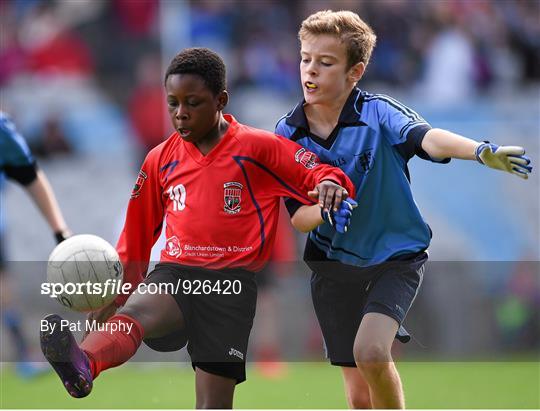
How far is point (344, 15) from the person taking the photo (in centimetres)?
588

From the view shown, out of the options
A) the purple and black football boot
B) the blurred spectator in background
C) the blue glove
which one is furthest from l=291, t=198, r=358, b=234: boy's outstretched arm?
the blurred spectator in background

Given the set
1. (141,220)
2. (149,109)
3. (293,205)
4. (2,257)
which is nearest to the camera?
(293,205)

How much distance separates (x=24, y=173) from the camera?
779 cm

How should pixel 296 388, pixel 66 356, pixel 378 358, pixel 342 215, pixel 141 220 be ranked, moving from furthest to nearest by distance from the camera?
pixel 296 388
pixel 141 220
pixel 378 358
pixel 342 215
pixel 66 356

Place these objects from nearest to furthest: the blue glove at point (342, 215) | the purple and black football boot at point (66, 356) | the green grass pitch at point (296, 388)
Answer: the purple and black football boot at point (66, 356)
the blue glove at point (342, 215)
the green grass pitch at point (296, 388)

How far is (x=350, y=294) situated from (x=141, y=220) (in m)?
1.18

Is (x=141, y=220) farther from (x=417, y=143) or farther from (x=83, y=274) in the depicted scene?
(x=417, y=143)

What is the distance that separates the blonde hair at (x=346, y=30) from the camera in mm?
5777

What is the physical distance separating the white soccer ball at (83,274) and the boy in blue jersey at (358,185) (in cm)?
99

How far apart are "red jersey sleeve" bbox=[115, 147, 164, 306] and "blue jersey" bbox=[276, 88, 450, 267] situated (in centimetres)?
70

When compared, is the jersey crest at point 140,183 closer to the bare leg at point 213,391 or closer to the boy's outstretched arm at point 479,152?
the bare leg at point 213,391

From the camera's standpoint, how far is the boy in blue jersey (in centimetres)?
570
